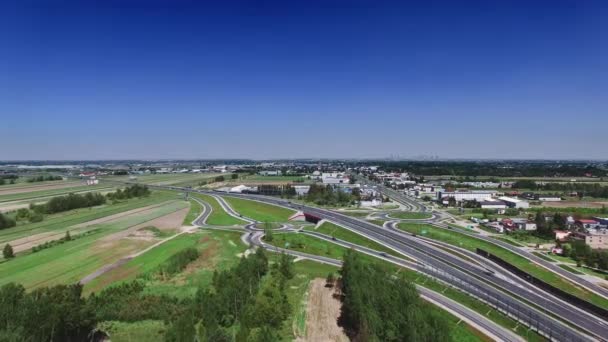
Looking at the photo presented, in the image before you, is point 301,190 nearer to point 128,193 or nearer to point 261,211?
point 261,211

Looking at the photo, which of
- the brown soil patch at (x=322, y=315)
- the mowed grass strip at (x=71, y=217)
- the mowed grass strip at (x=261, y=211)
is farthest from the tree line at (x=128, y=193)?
the brown soil patch at (x=322, y=315)

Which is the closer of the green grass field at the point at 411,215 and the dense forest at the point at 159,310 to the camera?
the dense forest at the point at 159,310

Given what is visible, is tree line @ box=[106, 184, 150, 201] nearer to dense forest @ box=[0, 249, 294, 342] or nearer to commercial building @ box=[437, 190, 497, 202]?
dense forest @ box=[0, 249, 294, 342]

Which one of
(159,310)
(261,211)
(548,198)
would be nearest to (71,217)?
(261,211)

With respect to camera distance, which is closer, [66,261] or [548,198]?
[66,261]

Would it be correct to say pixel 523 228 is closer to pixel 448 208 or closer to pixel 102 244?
pixel 448 208

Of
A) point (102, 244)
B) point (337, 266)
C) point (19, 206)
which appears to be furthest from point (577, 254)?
point (19, 206)

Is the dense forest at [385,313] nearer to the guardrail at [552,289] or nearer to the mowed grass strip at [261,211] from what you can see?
the guardrail at [552,289]
